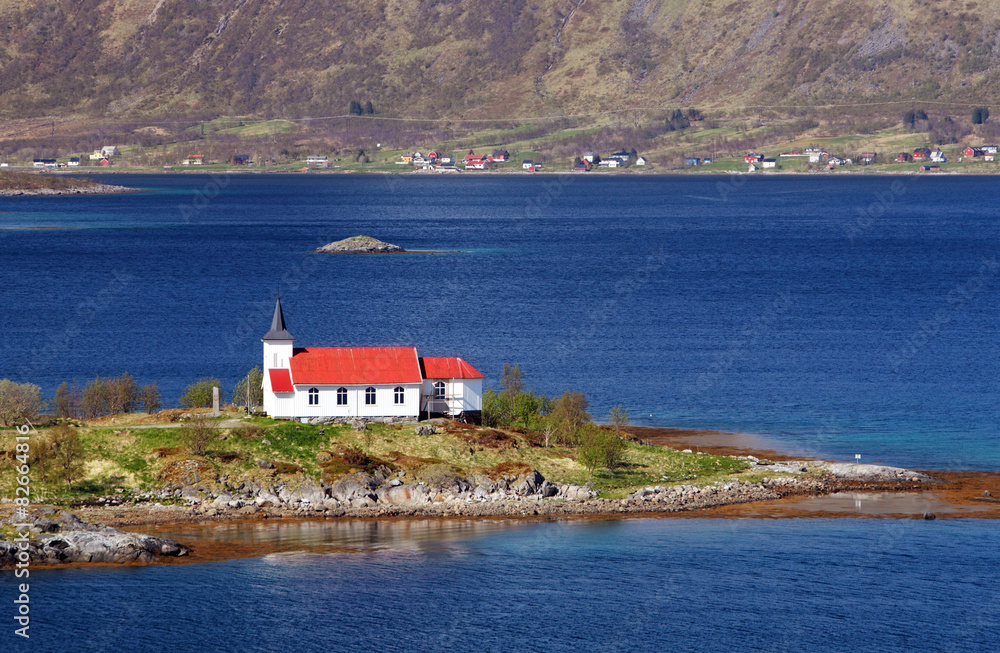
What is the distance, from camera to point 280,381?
242ft

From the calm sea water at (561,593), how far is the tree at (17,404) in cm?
1591

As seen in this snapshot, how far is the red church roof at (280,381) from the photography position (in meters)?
73.0

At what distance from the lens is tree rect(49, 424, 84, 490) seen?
67.6 metres

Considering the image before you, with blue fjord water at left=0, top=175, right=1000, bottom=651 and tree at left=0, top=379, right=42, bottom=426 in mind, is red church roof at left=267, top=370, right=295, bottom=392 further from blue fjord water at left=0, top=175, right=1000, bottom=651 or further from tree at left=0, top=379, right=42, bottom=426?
tree at left=0, top=379, right=42, bottom=426

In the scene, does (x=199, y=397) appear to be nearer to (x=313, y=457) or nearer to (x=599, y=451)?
(x=313, y=457)

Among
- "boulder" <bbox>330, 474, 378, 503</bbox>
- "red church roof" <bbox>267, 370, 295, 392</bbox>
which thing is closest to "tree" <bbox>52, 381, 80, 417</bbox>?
"red church roof" <bbox>267, 370, 295, 392</bbox>

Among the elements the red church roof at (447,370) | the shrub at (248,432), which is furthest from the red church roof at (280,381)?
the red church roof at (447,370)

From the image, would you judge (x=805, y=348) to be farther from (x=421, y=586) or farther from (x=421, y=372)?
(x=421, y=586)

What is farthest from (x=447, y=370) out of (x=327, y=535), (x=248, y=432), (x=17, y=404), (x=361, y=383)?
(x=17, y=404)

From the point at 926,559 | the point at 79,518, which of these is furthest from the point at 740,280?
the point at 79,518

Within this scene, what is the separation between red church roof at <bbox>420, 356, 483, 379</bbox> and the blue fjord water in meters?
11.0

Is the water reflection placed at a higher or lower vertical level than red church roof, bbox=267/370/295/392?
lower

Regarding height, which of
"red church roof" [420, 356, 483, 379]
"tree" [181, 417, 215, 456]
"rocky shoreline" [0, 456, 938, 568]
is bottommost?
"rocky shoreline" [0, 456, 938, 568]

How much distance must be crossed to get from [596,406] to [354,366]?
963 inches
